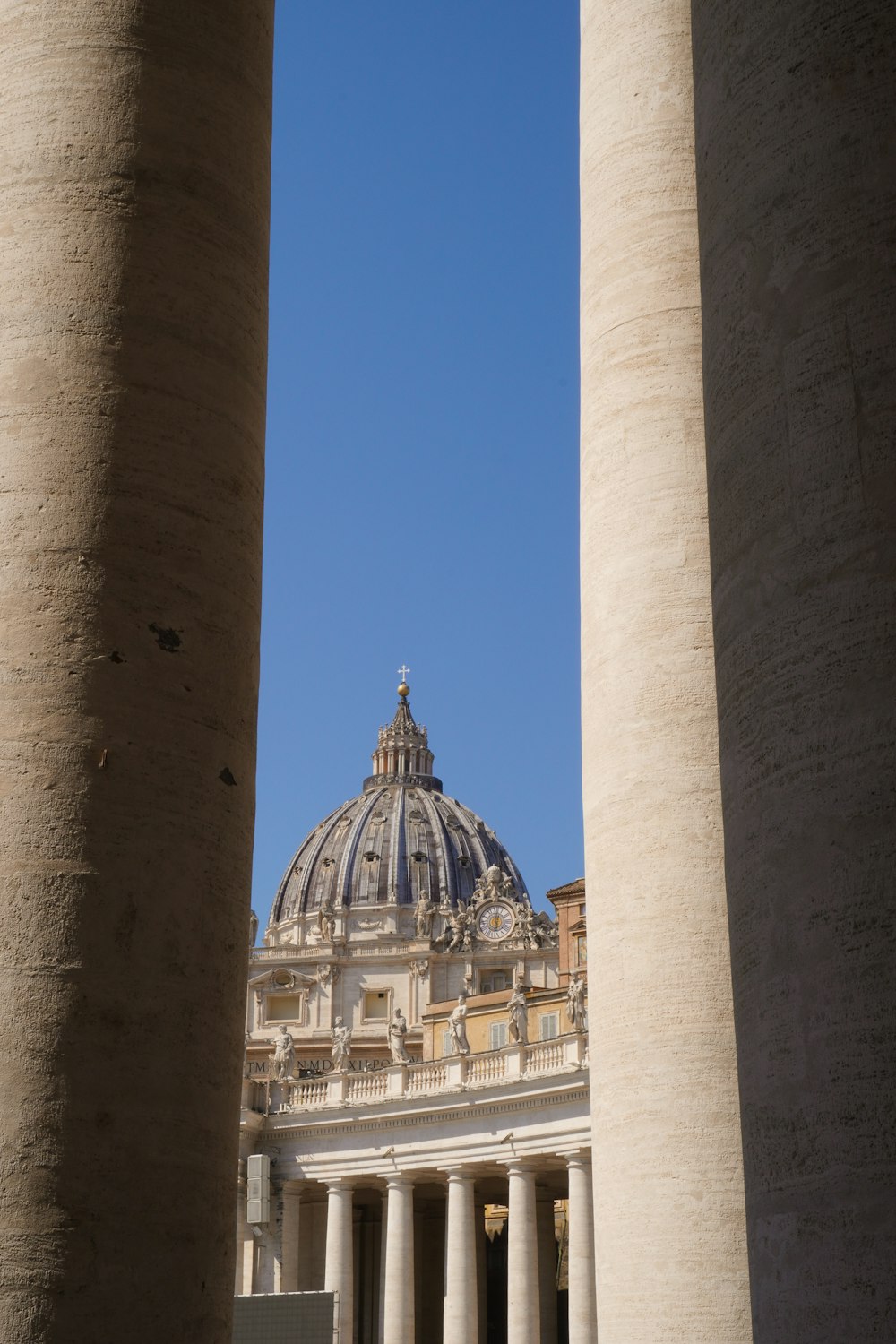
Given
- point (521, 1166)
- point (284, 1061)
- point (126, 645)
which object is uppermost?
point (284, 1061)

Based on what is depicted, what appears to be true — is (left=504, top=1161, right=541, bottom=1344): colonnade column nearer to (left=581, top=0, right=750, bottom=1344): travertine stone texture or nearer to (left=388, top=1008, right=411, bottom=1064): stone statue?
(left=388, top=1008, right=411, bottom=1064): stone statue

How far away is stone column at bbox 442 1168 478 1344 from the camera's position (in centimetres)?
9275

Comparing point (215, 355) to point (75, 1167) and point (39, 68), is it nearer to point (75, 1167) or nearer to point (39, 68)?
point (39, 68)

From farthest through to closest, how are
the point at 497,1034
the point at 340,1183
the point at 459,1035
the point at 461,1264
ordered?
the point at 497,1034
the point at 340,1183
the point at 459,1035
the point at 461,1264

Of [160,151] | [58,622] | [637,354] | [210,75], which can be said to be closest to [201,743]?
[58,622]

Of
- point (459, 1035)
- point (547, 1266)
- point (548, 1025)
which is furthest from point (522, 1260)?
point (548, 1025)

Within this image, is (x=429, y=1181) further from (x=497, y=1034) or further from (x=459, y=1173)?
(x=497, y=1034)

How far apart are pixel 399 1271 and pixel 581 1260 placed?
49.0 ft

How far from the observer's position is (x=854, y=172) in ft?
30.7

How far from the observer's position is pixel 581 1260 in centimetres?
8494

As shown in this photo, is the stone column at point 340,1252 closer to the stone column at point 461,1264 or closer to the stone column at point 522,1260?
the stone column at point 461,1264

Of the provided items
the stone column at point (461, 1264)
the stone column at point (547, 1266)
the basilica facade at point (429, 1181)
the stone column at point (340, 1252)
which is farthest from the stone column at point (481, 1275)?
the stone column at point (461, 1264)

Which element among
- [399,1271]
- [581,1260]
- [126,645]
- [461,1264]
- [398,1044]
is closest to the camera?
[126,645]

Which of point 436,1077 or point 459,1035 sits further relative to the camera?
point 459,1035
